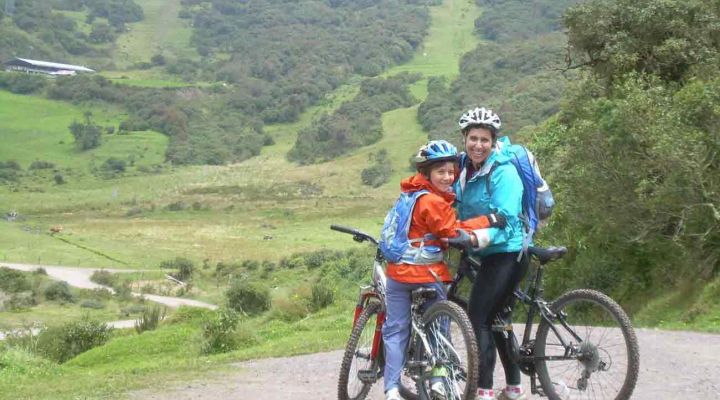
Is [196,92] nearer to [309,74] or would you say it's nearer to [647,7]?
[309,74]

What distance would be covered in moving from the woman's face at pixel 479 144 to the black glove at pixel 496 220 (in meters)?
0.44

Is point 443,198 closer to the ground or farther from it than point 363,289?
farther from it

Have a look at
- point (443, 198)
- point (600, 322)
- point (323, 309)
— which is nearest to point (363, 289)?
point (443, 198)

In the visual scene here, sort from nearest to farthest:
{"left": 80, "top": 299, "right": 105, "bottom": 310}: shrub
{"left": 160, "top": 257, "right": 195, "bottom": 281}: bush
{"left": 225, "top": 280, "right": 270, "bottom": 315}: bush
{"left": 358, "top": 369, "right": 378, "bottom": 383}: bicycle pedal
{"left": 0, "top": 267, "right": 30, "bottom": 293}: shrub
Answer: {"left": 358, "top": 369, "right": 378, "bottom": 383}: bicycle pedal < {"left": 225, "top": 280, "right": 270, "bottom": 315}: bush < {"left": 80, "top": 299, "right": 105, "bottom": 310}: shrub < {"left": 0, "top": 267, "right": 30, "bottom": 293}: shrub < {"left": 160, "top": 257, "right": 195, "bottom": 281}: bush

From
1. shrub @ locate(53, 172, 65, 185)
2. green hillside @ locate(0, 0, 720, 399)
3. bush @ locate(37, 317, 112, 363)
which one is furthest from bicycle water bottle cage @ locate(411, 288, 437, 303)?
shrub @ locate(53, 172, 65, 185)

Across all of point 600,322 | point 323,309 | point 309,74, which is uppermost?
point 309,74

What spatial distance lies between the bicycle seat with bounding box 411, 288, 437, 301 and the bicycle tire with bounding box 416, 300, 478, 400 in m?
0.10

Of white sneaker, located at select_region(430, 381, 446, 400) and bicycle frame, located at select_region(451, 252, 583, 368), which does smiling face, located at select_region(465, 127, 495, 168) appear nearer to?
bicycle frame, located at select_region(451, 252, 583, 368)

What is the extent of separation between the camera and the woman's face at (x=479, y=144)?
5.81 m

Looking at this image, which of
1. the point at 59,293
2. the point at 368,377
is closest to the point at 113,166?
the point at 59,293

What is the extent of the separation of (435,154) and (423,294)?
982mm

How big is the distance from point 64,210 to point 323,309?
86257 mm

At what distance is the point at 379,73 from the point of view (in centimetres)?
18250

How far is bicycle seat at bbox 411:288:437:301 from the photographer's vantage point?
5.89m
